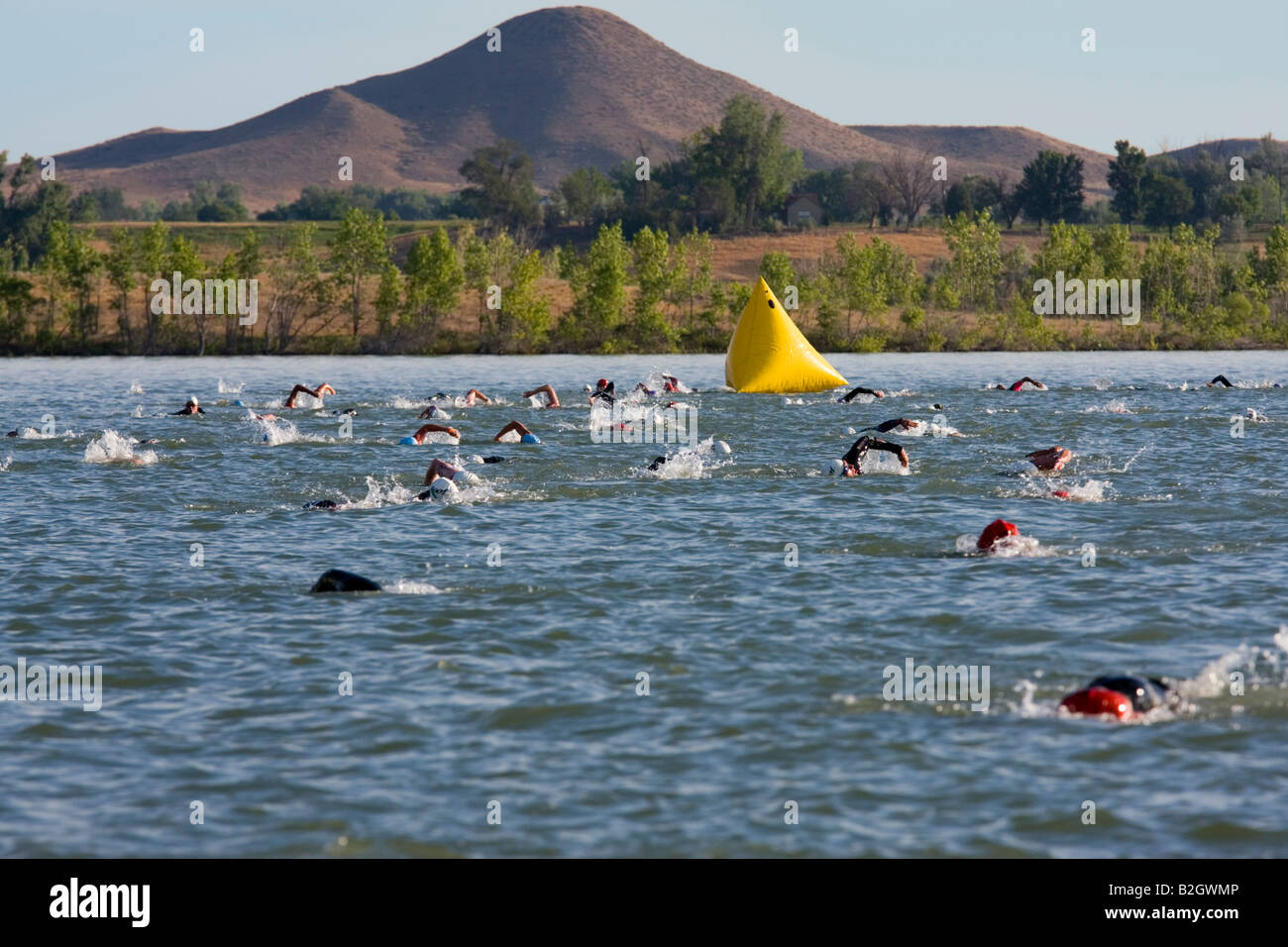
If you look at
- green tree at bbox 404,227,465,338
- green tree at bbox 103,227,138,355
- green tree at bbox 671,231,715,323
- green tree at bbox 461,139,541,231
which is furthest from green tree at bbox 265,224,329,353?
green tree at bbox 461,139,541,231

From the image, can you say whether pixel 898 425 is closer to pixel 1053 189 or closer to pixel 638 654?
pixel 638 654

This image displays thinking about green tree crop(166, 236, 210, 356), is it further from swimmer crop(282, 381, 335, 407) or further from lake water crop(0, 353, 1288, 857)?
lake water crop(0, 353, 1288, 857)

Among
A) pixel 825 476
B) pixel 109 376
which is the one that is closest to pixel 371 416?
pixel 825 476

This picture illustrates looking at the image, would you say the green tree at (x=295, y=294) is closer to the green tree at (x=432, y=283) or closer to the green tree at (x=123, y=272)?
the green tree at (x=432, y=283)

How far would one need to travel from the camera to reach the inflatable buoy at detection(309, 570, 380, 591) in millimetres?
15789

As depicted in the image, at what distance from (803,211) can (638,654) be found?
535 ft

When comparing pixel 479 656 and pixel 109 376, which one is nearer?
pixel 479 656

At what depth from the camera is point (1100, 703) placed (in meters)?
11.0

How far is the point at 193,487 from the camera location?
2531 cm

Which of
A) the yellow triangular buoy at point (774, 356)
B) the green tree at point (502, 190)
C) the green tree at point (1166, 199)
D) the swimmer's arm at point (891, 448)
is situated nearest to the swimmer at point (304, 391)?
the yellow triangular buoy at point (774, 356)

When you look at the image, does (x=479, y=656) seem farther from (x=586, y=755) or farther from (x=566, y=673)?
(x=586, y=755)

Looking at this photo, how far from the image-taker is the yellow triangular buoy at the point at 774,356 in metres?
40.0

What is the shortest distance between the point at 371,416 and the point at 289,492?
1618 centimetres

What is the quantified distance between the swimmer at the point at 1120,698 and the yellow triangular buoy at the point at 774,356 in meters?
29.1
